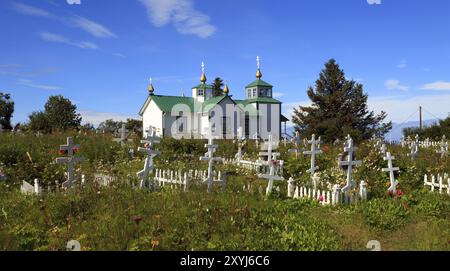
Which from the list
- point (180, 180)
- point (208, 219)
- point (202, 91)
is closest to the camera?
point (208, 219)

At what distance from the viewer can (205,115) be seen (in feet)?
130

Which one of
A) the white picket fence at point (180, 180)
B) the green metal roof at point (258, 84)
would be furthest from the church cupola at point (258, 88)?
the white picket fence at point (180, 180)

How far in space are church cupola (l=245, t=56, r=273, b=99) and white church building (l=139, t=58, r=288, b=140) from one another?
1.04 meters

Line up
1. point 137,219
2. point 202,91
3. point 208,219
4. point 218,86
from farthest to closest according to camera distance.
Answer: point 218,86, point 202,91, point 208,219, point 137,219

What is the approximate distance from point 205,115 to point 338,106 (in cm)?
1262

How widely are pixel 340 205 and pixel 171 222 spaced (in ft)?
12.9

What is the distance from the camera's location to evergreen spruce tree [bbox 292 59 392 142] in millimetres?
36375

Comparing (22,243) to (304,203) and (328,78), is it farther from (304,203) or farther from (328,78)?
(328,78)

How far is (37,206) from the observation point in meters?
7.50

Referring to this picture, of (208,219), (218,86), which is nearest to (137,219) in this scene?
(208,219)

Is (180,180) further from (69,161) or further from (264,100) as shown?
(264,100)

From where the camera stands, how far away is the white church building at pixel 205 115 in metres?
38.8

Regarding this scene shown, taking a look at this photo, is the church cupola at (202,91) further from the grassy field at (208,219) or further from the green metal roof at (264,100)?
the grassy field at (208,219)

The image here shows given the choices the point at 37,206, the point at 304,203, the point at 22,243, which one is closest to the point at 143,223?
the point at 22,243
